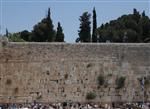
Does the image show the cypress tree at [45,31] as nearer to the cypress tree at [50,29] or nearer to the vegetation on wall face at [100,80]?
the cypress tree at [50,29]

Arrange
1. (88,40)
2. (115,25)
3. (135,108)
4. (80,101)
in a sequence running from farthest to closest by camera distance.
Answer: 1. (115,25)
2. (88,40)
3. (80,101)
4. (135,108)

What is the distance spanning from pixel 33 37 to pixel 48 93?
8.18 m

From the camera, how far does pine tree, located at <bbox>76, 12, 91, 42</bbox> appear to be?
3990 cm

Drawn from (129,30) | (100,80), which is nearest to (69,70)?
(100,80)

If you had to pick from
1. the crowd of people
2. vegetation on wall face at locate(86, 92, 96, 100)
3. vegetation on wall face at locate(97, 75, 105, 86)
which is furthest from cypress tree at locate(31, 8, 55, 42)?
the crowd of people

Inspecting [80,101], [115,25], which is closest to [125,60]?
[80,101]

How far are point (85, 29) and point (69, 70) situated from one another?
7.67 metres

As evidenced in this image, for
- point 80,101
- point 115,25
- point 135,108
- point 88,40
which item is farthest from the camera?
point 115,25

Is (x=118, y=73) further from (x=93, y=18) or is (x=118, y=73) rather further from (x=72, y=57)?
(x=93, y=18)

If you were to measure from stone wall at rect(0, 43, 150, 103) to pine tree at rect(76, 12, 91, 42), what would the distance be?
6.90 metres

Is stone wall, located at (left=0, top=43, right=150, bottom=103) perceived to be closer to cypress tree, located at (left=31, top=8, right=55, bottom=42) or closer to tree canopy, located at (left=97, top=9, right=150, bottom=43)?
cypress tree, located at (left=31, top=8, right=55, bottom=42)

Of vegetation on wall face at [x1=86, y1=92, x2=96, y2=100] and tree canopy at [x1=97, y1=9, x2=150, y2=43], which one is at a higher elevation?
tree canopy at [x1=97, y1=9, x2=150, y2=43]

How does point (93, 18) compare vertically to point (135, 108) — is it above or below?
above

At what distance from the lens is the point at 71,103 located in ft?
107
